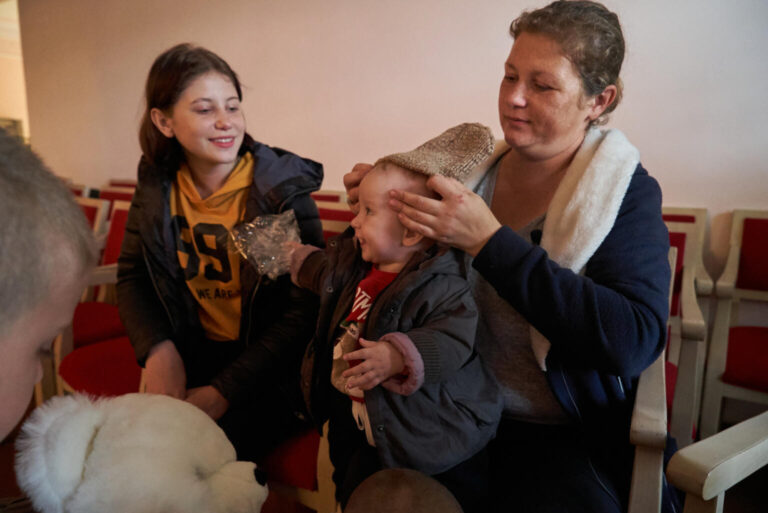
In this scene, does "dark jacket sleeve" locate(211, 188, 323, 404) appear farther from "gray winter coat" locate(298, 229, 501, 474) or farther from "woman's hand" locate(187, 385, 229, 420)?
"gray winter coat" locate(298, 229, 501, 474)

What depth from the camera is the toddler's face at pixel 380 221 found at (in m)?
1.11

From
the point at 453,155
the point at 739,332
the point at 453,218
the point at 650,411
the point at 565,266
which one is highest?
the point at 453,155

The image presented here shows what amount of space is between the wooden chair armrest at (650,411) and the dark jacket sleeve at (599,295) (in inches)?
Result: 2.1

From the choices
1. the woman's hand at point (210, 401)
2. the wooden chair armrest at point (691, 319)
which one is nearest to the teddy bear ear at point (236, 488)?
the woman's hand at point (210, 401)

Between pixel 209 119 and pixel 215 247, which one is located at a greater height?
pixel 209 119

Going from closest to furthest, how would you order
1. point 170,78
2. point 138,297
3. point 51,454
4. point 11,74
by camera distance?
point 51,454 → point 170,78 → point 138,297 → point 11,74

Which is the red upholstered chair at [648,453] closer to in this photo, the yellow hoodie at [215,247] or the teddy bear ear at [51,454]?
the teddy bear ear at [51,454]

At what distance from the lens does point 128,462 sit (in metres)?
0.79

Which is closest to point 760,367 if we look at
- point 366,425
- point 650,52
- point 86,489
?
point 650,52

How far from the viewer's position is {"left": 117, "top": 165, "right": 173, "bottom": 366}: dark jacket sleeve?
157cm

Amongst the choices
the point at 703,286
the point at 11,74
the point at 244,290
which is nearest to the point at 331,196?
the point at 244,290

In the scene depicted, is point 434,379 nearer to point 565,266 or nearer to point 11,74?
point 565,266

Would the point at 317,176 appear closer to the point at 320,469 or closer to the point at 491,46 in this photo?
the point at 320,469

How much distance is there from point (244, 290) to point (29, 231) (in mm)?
928
